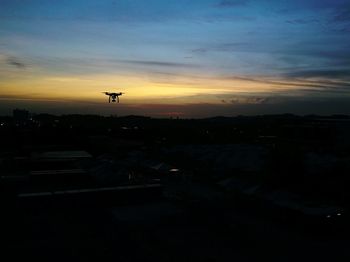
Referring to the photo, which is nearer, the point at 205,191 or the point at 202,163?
the point at 205,191

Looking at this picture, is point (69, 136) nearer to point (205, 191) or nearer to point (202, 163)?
point (202, 163)

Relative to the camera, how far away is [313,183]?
65.2ft

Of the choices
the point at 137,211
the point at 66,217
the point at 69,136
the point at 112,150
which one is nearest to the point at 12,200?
the point at 66,217

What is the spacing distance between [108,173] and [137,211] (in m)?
7.42

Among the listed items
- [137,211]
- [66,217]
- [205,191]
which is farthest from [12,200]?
[205,191]

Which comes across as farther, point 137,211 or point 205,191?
point 205,191

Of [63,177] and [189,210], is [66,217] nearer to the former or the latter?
[189,210]

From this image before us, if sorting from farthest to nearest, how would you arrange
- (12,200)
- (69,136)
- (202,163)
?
1. (69,136)
2. (202,163)
3. (12,200)

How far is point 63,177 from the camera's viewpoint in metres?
26.1

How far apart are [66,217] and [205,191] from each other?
775cm

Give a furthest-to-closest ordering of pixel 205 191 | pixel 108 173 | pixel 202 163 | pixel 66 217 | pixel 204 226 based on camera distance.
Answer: pixel 202 163
pixel 108 173
pixel 205 191
pixel 66 217
pixel 204 226

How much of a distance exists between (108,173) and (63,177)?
2.83m

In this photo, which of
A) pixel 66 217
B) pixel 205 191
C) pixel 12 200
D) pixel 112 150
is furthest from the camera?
pixel 112 150

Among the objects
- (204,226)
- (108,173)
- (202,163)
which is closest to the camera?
(204,226)
